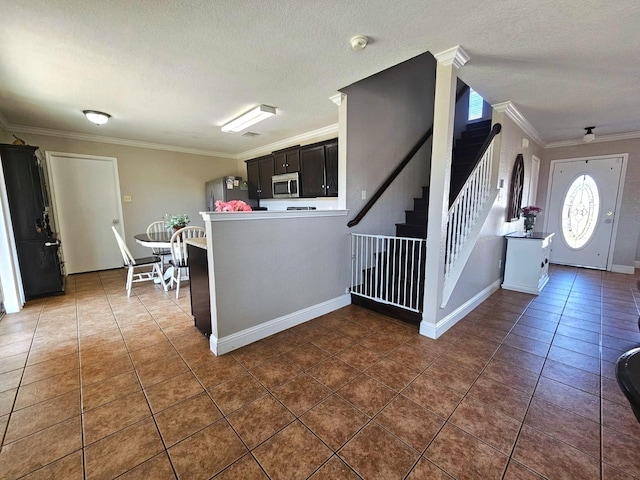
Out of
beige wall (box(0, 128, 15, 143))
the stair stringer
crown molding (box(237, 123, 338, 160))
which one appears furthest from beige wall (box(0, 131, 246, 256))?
the stair stringer

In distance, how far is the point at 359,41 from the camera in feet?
6.16

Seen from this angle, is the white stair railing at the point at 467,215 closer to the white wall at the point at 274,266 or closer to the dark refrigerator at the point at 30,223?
the white wall at the point at 274,266

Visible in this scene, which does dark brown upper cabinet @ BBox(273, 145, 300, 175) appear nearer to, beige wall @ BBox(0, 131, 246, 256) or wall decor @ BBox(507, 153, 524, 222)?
beige wall @ BBox(0, 131, 246, 256)

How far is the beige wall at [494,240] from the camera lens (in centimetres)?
286

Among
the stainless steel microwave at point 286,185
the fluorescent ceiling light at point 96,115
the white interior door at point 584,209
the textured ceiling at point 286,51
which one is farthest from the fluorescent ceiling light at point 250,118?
the white interior door at point 584,209

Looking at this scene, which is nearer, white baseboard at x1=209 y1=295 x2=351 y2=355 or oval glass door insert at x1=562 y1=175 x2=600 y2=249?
white baseboard at x1=209 y1=295 x2=351 y2=355

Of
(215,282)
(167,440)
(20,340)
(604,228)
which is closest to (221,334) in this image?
(215,282)

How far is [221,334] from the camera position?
2189 millimetres

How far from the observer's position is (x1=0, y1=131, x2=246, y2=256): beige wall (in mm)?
4738

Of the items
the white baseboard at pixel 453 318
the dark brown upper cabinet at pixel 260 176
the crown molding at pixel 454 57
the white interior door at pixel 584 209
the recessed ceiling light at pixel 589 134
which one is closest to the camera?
the crown molding at pixel 454 57

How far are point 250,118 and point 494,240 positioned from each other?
12.0ft

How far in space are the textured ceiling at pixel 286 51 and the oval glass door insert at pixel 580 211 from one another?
1.87 metres

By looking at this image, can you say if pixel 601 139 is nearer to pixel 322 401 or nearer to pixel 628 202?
pixel 628 202

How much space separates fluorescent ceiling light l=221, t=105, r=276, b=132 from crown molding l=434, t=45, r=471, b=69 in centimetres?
198
